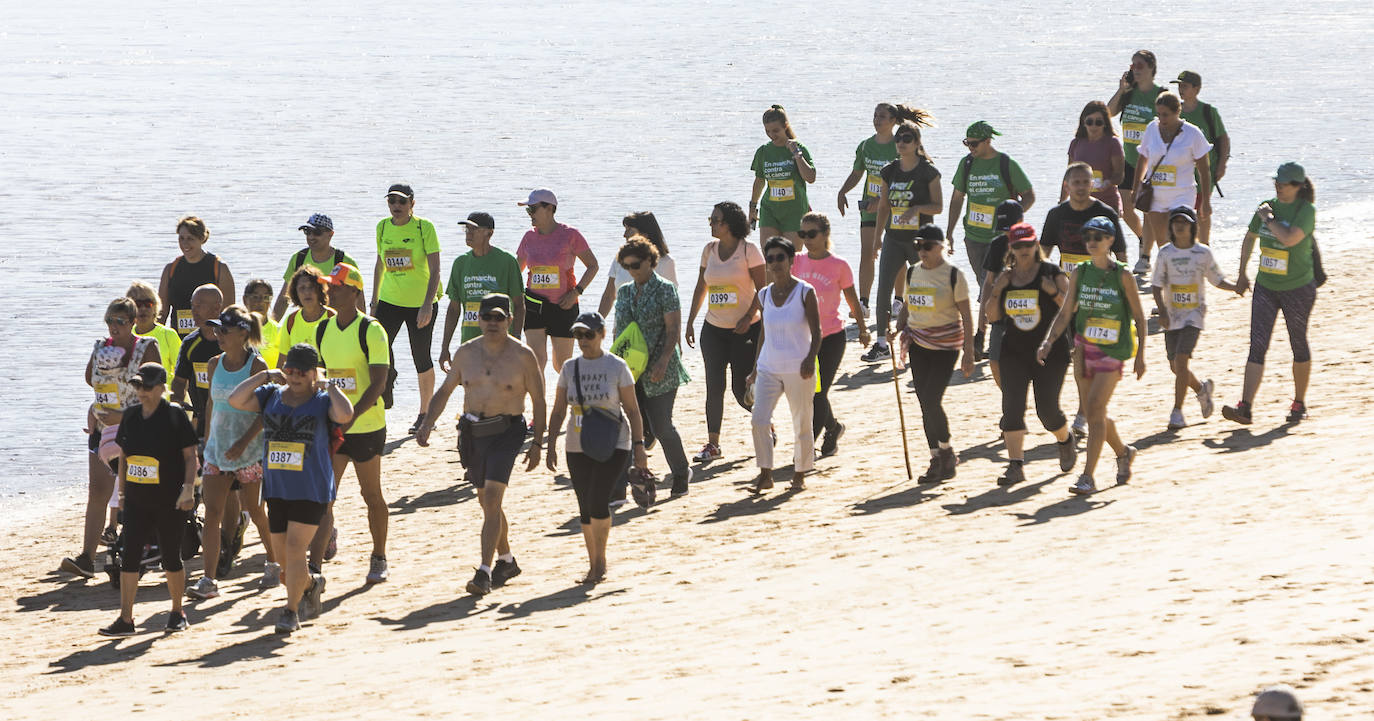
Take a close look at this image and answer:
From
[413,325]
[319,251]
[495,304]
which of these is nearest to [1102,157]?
[413,325]

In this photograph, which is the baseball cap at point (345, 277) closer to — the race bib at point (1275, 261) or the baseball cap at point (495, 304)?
the baseball cap at point (495, 304)

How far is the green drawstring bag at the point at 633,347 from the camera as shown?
11328mm

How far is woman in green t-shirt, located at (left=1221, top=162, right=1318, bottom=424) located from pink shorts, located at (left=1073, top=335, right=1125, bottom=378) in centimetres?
153

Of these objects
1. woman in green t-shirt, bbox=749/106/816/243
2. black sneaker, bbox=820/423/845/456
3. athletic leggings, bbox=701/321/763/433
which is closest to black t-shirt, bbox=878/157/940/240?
woman in green t-shirt, bbox=749/106/816/243

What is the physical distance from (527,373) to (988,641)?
2.98m

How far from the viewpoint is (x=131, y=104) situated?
1763 inches

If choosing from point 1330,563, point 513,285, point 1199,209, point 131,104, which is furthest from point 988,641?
point 131,104

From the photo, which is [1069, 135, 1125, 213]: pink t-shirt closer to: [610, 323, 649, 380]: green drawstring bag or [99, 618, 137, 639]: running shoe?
[610, 323, 649, 380]: green drawstring bag

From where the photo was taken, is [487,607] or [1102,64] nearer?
[487,607]

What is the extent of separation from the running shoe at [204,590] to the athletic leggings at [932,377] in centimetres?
418

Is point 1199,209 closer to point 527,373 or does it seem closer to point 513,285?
point 513,285

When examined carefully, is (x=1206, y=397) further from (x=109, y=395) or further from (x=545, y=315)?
(x=109, y=395)

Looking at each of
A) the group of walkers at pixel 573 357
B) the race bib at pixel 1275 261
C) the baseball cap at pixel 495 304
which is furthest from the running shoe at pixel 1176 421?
the baseball cap at pixel 495 304

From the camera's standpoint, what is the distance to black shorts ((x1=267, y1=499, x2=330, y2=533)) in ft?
30.4
